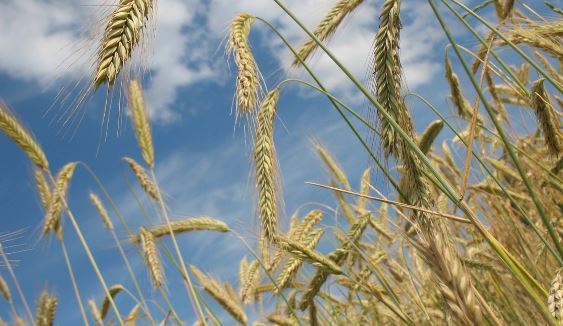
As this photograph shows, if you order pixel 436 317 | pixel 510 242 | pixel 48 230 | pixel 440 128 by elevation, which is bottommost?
pixel 436 317

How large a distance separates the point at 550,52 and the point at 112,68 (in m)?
1.74

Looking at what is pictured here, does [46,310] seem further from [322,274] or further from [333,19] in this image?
[333,19]

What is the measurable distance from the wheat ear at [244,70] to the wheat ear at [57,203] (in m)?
2.51

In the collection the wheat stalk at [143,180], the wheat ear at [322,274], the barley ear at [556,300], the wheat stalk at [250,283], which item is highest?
the wheat stalk at [143,180]

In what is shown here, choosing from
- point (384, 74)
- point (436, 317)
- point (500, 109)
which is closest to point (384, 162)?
point (384, 74)

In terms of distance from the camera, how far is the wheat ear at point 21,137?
345 centimetres

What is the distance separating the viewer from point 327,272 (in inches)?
91.7

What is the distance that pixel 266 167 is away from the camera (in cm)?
213

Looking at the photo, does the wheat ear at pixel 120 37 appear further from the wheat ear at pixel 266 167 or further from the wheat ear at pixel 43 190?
the wheat ear at pixel 43 190

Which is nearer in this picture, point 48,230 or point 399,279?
point 399,279

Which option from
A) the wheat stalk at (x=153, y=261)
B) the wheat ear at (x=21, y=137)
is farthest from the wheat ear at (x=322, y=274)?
the wheat ear at (x=21, y=137)

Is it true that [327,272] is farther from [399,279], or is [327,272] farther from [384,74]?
[399,279]

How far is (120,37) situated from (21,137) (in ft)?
7.81

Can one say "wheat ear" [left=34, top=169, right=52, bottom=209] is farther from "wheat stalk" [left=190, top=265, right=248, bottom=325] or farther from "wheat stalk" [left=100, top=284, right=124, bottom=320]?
"wheat stalk" [left=190, top=265, right=248, bottom=325]
